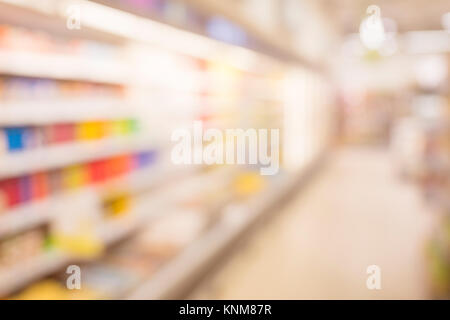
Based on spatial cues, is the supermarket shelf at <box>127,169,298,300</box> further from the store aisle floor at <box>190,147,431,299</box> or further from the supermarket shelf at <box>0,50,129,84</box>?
the supermarket shelf at <box>0,50,129,84</box>

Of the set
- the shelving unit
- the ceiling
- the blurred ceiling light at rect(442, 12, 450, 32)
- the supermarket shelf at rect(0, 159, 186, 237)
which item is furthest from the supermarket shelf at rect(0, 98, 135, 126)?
the blurred ceiling light at rect(442, 12, 450, 32)

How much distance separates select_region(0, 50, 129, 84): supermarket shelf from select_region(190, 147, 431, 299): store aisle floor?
171 cm

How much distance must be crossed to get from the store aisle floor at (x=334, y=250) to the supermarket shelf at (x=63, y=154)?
1.21 metres

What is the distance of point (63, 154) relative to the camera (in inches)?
126

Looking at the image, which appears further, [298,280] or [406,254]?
[406,254]

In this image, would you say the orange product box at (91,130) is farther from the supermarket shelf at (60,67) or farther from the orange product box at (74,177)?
the supermarket shelf at (60,67)

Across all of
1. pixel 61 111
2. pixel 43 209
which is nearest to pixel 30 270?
pixel 43 209

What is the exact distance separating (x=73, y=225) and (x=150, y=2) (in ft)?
5.42

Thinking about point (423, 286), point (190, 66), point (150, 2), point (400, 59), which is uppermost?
point (400, 59)

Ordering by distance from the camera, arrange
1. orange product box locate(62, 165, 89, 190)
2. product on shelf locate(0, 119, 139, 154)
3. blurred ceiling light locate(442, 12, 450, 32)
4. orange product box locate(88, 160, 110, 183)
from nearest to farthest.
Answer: product on shelf locate(0, 119, 139, 154) → orange product box locate(62, 165, 89, 190) → orange product box locate(88, 160, 110, 183) → blurred ceiling light locate(442, 12, 450, 32)

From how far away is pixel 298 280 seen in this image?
3465mm

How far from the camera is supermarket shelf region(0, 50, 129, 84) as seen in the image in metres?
2.81
